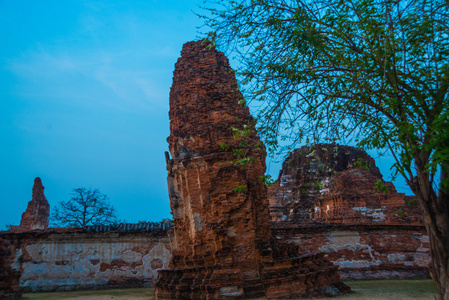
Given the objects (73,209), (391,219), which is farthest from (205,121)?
(73,209)

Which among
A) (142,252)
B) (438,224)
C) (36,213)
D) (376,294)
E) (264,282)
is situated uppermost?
(36,213)

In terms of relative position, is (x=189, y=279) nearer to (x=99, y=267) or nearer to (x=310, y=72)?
(x=310, y=72)

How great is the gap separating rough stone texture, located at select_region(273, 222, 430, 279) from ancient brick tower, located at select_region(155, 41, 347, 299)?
19.2 feet

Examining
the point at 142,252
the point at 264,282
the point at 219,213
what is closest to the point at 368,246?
the point at 264,282

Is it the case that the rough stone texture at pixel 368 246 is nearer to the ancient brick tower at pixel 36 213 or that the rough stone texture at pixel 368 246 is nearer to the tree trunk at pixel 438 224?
the tree trunk at pixel 438 224

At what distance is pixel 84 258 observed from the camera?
14812mm

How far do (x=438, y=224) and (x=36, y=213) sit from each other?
28398 mm

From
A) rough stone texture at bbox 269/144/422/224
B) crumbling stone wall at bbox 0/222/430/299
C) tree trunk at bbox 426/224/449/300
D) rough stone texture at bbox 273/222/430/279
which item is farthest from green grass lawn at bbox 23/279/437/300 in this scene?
rough stone texture at bbox 269/144/422/224

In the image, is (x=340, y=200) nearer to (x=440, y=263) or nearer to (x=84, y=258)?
(x=84, y=258)

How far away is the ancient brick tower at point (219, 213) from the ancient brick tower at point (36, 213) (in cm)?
2101

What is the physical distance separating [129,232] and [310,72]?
11.9 m

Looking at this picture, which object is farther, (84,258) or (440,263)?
(84,258)

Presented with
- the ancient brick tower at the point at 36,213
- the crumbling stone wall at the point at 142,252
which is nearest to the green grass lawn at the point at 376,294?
the crumbling stone wall at the point at 142,252

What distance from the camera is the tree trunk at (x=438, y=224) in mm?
5055
